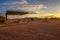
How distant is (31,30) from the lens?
188cm

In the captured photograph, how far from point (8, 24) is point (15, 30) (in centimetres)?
13

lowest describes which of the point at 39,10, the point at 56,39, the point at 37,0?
the point at 56,39

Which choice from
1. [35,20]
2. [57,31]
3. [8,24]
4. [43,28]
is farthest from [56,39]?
[8,24]

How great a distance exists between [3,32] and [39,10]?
603 millimetres

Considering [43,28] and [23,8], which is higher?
[23,8]

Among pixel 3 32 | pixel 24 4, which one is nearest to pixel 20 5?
pixel 24 4

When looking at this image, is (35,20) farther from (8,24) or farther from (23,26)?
(8,24)

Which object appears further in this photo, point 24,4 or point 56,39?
point 24,4

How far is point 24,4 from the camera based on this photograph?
1.95 meters

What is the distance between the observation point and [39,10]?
6.47ft

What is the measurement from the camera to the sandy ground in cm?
179

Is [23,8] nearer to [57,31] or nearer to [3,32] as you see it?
[3,32]

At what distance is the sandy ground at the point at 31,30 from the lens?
1.79m

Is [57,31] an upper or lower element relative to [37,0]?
lower
